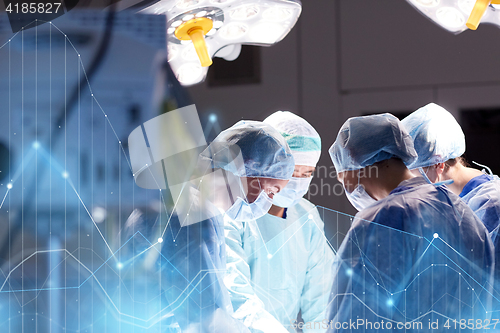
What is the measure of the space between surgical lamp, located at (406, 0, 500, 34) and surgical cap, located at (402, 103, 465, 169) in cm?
33

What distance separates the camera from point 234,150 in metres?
1.50

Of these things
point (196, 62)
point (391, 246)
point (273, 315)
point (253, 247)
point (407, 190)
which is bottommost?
point (273, 315)

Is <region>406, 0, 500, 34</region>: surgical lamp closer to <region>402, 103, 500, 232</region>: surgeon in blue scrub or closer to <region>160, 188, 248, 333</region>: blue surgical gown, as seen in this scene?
<region>402, 103, 500, 232</region>: surgeon in blue scrub

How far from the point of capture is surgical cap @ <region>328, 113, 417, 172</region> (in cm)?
141

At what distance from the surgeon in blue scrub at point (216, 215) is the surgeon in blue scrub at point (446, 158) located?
551 millimetres

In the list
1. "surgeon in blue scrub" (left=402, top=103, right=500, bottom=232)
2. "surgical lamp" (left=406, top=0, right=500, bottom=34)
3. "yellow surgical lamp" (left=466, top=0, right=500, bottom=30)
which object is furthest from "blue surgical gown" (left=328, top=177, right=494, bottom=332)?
"surgical lamp" (left=406, top=0, right=500, bottom=34)

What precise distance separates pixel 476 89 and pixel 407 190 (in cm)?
85

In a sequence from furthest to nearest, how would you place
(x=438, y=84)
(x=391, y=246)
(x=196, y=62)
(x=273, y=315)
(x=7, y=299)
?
(x=438, y=84) < (x=196, y=62) < (x=273, y=315) < (x=7, y=299) < (x=391, y=246)

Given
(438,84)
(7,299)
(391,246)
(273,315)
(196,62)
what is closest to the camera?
(391,246)

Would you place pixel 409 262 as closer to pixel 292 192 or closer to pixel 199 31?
pixel 292 192

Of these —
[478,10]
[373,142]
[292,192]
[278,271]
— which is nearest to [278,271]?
[278,271]

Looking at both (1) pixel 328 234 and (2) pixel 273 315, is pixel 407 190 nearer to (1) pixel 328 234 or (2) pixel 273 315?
(1) pixel 328 234

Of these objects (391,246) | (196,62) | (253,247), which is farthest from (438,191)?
(196,62)

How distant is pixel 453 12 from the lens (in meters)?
1.60
